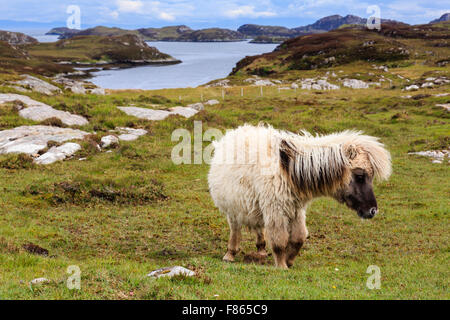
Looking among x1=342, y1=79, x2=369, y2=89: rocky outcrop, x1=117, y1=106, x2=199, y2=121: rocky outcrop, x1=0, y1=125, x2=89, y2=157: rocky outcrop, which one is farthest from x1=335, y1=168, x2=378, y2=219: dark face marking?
x1=342, y1=79, x2=369, y2=89: rocky outcrop

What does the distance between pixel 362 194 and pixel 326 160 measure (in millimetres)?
869

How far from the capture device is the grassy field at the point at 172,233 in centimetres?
571

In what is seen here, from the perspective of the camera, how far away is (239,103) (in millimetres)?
38250

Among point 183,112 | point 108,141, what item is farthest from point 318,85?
point 108,141

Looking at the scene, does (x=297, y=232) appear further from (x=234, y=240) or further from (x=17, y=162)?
(x=17, y=162)

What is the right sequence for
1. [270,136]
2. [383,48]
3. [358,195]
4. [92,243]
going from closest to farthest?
1. [358,195]
2. [270,136]
3. [92,243]
4. [383,48]

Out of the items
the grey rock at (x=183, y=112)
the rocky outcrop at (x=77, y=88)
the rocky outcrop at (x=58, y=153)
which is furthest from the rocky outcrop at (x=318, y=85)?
the rocky outcrop at (x=58, y=153)

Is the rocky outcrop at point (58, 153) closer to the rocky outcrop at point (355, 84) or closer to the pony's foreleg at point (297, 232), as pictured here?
the pony's foreleg at point (297, 232)

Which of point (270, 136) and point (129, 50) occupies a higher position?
point (129, 50)

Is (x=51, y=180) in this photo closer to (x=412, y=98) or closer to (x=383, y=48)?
(x=412, y=98)

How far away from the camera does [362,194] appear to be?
691cm

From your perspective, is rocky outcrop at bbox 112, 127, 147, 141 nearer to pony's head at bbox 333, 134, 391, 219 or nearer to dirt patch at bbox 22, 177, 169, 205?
dirt patch at bbox 22, 177, 169, 205
